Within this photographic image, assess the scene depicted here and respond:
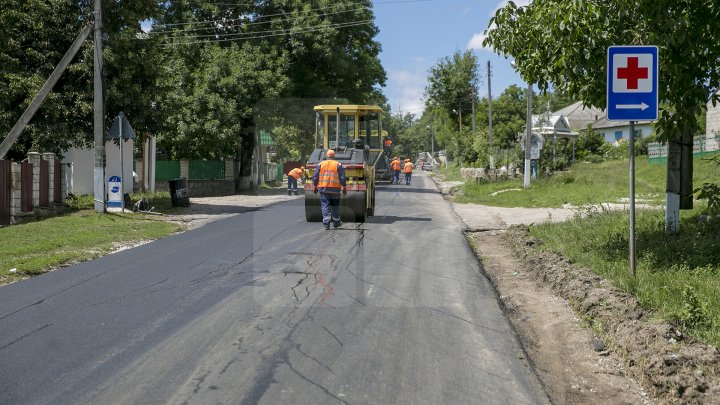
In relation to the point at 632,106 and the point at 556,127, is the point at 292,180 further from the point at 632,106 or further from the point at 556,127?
the point at 632,106

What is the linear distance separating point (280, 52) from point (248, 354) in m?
32.8

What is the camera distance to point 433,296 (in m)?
A: 8.61

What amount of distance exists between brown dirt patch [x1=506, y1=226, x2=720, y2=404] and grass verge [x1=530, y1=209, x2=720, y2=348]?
0.74ft

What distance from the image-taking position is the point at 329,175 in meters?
15.4

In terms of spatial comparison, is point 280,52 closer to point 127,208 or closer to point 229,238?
point 127,208

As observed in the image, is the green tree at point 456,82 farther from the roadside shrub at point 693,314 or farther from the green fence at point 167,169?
the roadside shrub at point 693,314

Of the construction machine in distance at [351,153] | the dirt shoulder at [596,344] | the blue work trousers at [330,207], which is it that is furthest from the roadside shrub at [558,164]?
the dirt shoulder at [596,344]

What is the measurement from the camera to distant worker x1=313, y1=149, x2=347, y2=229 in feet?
50.3

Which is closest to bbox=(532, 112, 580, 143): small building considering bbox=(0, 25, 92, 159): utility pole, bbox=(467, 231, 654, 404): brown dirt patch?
bbox=(0, 25, 92, 159): utility pole

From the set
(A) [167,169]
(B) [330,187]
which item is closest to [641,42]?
(B) [330,187]

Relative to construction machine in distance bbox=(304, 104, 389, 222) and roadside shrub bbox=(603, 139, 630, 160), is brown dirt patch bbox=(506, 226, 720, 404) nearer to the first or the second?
construction machine in distance bbox=(304, 104, 389, 222)

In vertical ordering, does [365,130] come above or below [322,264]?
above

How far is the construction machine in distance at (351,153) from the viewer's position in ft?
55.6

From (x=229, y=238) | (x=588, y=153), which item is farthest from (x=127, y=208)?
(x=588, y=153)
